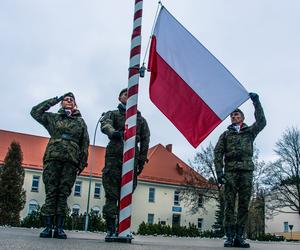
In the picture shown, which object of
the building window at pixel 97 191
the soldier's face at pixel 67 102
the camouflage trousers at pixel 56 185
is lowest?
the camouflage trousers at pixel 56 185

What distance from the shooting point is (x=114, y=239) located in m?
Answer: 5.55

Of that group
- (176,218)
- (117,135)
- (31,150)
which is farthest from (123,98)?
(176,218)

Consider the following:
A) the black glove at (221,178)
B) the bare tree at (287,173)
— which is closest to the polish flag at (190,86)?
the black glove at (221,178)

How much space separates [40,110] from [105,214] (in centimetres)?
175

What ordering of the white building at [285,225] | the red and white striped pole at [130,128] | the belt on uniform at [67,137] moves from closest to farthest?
the red and white striped pole at [130,128]
the belt on uniform at [67,137]
the white building at [285,225]

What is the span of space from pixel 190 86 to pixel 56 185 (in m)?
2.43

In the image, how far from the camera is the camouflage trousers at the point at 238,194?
670cm

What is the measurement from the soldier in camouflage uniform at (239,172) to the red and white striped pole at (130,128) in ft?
5.45

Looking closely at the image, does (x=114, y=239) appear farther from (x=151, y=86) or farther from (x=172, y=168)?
(x=172, y=168)

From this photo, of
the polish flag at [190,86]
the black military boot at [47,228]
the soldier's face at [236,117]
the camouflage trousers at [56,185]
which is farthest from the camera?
the soldier's face at [236,117]

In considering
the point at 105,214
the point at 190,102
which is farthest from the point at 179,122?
the point at 105,214

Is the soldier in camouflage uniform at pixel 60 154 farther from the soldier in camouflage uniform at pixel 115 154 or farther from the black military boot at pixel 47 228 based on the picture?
the soldier in camouflage uniform at pixel 115 154

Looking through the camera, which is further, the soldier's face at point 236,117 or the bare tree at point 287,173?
the bare tree at point 287,173

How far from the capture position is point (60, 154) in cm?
604
